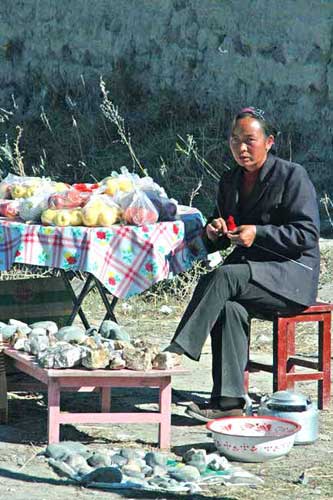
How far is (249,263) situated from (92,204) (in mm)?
842

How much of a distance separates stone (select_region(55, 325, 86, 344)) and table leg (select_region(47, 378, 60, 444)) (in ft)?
1.26

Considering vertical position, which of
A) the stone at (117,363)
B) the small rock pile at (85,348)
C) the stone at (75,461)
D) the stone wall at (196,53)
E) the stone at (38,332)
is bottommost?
the stone at (75,461)

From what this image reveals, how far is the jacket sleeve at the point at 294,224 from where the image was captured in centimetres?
625

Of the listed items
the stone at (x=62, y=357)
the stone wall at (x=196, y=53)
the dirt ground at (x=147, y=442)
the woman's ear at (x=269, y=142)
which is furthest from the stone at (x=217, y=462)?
the stone wall at (x=196, y=53)

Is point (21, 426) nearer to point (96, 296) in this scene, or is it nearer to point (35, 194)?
point (35, 194)

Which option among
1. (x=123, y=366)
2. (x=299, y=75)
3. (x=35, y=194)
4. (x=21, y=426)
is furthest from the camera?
(x=299, y=75)

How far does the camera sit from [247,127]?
6344 mm

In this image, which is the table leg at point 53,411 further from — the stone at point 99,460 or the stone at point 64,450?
the stone at point 99,460

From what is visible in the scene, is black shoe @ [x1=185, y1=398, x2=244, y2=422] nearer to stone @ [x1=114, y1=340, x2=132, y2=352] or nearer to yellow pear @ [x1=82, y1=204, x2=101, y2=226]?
stone @ [x1=114, y1=340, x2=132, y2=352]

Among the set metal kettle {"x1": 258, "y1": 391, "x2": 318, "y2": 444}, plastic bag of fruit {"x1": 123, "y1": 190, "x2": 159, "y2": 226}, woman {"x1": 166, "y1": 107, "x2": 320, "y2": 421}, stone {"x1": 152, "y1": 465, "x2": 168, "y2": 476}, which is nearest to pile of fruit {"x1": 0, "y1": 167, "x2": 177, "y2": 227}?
plastic bag of fruit {"x1": 123, "y1": 190, "x2": 159, "y2": 226}

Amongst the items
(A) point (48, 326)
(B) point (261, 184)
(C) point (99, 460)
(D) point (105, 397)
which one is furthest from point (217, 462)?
(B) point (261, 184)

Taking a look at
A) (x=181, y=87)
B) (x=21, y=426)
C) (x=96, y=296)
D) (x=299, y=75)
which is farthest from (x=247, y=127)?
(x=181, y=87)

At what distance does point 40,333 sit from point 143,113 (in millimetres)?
6668

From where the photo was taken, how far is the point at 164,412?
5.77m
